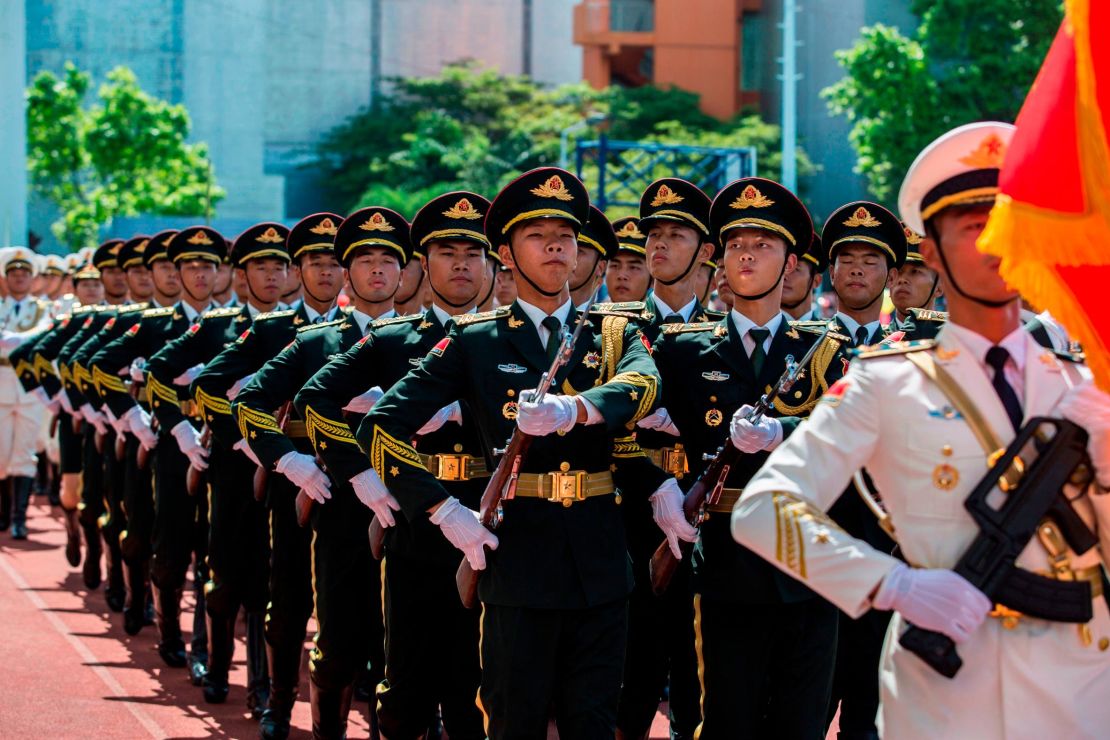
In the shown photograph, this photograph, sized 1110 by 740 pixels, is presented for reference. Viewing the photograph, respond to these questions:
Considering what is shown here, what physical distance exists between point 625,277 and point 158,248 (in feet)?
13.0

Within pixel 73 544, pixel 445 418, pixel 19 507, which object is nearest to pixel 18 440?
pixel 19 507

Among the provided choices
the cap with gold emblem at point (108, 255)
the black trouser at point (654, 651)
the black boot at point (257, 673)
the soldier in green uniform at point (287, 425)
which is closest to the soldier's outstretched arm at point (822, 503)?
the black trouser at point (654, 651)

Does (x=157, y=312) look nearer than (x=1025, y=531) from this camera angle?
No

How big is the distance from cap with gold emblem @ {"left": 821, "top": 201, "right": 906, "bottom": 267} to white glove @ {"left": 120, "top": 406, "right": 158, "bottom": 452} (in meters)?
4.39

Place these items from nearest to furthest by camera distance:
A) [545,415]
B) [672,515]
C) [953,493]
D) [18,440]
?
[953,493]
[545,415]
[672,515]
[18,440]

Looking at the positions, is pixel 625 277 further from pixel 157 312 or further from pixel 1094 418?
pixel 1094 418

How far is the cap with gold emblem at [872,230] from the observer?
25.5 feet

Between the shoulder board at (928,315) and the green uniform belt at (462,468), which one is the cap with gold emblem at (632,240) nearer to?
the shoulder board at (928,315)

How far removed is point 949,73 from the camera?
123ft

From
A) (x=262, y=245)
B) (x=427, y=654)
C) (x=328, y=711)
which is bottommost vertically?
(x=328, y=711)

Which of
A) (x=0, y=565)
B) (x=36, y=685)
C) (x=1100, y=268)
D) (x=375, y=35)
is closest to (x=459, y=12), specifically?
(x=375, y=35)

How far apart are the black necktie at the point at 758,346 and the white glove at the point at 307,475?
2008mm

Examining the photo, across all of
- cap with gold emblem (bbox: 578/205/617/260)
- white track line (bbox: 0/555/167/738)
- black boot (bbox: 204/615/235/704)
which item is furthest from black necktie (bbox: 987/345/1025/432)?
black boot (bbox: 204/615/235/704)

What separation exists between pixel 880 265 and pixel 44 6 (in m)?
63.1
